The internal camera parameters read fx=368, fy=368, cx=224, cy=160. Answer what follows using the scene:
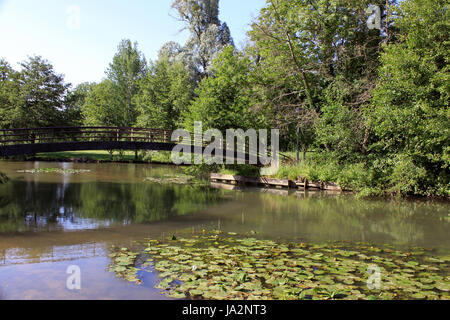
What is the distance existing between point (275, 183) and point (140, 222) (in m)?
12.0

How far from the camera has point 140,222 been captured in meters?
11.8

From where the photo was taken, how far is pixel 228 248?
8.56m

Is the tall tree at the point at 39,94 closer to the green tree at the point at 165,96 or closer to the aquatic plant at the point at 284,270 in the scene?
the green tree at the point at 165,96

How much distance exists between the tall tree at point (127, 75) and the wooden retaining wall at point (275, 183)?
961 inches

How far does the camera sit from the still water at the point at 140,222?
6.57m

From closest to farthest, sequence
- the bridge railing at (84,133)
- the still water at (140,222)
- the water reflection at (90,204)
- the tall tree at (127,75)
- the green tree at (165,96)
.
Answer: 1. the still water at (140,222)
2. the water reflection at (90,204)
3. the bridge railing at (84,133)
4. the green tree at (165,96)
5. the tall tree at (127,75)

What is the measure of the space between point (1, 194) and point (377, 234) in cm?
1599

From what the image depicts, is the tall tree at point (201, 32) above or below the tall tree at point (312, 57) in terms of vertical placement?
above

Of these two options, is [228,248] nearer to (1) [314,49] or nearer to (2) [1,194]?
(2) [1,194]

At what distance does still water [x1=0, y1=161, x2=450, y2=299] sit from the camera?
6.57 m

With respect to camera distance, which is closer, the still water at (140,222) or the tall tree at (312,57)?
the still water at (140,222)

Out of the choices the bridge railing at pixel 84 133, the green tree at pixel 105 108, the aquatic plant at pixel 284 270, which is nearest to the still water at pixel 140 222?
the aquatic plant at pixel 284 270

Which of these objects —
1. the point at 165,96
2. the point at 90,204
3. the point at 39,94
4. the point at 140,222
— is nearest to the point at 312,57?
the point at 90,204

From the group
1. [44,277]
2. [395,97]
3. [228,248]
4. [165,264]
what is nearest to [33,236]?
[44,277]
